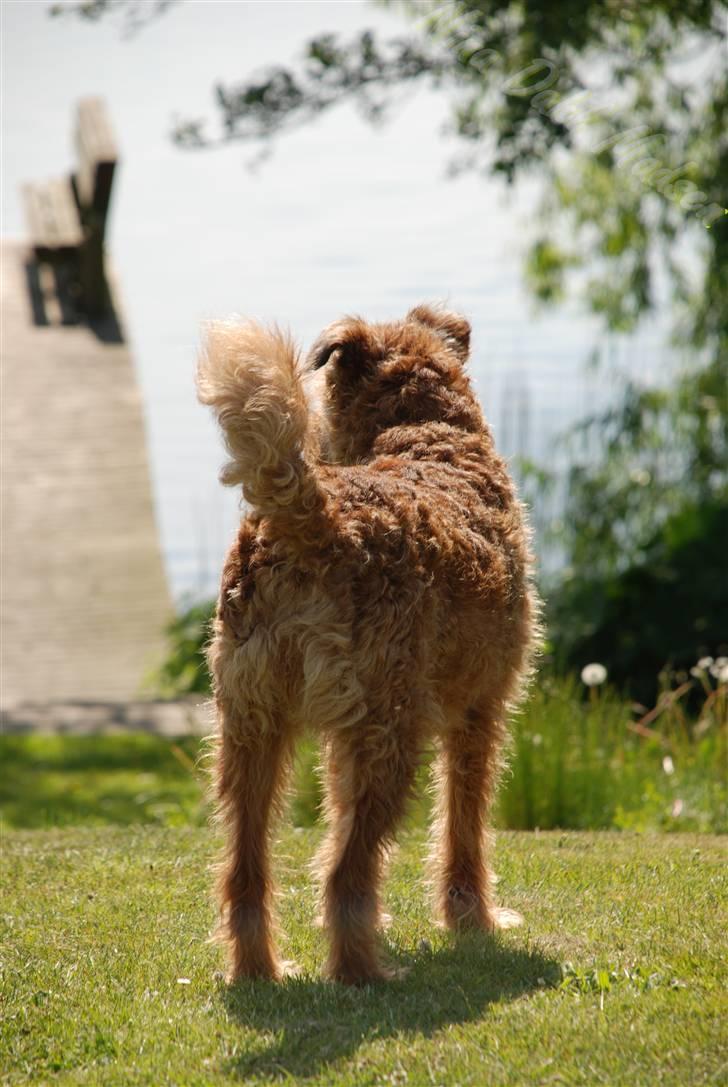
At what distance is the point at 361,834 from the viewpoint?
3852 mm

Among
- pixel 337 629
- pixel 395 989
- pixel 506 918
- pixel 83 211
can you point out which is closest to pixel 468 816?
pixel 506 918

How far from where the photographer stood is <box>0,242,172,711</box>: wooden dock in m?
12.1

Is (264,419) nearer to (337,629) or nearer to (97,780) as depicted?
(337,629)

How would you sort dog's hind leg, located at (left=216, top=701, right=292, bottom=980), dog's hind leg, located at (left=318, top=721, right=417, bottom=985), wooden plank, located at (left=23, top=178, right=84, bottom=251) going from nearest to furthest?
dog's hind leg, located at (left=318, top=721, right=417, bottom=985), dog's hind leg, located at (left=216, top=701, right=292, bottom=980), wooden plank, located at (left=23, top=178, right=84, bottom=251)

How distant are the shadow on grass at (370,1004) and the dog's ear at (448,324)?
2.23 m

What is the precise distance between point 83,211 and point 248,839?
12.9 meters

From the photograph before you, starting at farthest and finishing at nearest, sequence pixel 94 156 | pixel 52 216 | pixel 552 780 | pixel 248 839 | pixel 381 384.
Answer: pixel 52 216 < pixel 94 156 < pixel 552 780 < pixel 381 384 < pixel 248 839

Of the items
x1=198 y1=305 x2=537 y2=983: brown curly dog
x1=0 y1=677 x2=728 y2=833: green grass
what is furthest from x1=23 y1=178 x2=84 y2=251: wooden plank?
x1=198 y1=305 x2=537 y2=983: brown curly dog

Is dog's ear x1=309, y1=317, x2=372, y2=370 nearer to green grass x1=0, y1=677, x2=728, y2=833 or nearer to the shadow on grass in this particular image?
green grass x1=0, y1=677, x2=728, y2=833

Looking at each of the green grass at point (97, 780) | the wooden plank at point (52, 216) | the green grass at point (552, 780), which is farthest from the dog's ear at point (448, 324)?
the wooden plank at point (52, 216)

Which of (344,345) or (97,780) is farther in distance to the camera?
(97,780)

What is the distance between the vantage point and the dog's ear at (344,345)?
4871mm

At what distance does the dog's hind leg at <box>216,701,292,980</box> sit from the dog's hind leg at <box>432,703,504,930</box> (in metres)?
0.78

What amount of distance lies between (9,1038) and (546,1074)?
1.45 meters
